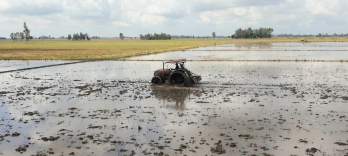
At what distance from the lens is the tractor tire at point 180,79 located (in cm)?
1795

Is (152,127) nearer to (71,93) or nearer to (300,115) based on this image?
(300,115)

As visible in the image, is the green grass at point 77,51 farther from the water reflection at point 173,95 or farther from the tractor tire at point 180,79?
the water reflection at point 173,95

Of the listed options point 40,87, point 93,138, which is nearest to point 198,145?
point 93,138

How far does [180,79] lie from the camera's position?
60.8 feet

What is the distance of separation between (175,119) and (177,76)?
751 cm

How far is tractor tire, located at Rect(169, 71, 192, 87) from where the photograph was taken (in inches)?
707

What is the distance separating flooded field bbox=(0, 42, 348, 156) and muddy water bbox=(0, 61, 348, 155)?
30 mm

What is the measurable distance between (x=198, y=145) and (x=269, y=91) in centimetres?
969

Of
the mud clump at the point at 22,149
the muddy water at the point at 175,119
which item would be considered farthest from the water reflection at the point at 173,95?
the mud clump at the point at 22,149

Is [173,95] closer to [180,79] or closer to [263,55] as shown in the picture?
[180,79]

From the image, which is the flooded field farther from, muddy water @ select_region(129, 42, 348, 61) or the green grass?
the green grass

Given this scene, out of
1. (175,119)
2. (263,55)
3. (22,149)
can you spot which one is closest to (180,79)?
(175,119)

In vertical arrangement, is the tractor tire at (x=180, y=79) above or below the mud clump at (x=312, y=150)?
above

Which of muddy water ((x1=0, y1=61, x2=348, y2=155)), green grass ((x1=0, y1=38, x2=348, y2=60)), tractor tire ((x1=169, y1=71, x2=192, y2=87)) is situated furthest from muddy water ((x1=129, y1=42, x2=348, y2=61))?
muddy water ((x1=0, y1=61, x2=348, y2=155))
